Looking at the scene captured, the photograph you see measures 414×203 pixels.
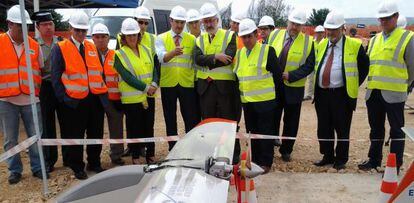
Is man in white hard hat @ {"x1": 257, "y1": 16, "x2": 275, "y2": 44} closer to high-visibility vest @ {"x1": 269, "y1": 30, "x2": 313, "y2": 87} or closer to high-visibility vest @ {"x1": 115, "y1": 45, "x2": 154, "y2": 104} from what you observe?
high-visibility vest @ {"x1": 269, "y1": 30, "x2": 313, "y2": 87}

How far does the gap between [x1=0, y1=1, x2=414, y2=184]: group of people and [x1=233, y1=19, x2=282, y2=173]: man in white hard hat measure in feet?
0.04

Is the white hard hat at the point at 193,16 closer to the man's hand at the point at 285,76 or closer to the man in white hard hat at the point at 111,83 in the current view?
the man in white hard hat at the point at 111,83

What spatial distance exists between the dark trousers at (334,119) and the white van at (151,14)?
6080 mm

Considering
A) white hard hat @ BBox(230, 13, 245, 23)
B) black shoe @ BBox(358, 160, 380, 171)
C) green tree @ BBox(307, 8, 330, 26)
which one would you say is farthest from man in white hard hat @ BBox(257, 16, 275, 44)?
green tree @ BBox(307, 8, 330, 26)

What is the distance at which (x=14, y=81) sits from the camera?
4707mm

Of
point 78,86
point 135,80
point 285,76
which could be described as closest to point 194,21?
point 135,80

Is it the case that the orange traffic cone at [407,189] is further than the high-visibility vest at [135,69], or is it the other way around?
the high-visibility vest at [135,69]

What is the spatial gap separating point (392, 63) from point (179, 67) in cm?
255

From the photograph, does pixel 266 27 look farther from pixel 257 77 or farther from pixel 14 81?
pixel 14 81

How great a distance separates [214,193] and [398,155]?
12.9ft

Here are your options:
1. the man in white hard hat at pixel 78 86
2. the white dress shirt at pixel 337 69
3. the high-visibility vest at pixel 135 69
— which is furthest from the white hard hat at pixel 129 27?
the white dress shirt at pixel 337 69

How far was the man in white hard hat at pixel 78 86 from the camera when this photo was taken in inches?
187

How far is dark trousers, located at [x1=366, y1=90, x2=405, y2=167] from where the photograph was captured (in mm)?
4879

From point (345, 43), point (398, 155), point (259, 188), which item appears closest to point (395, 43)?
point (345, 43)
